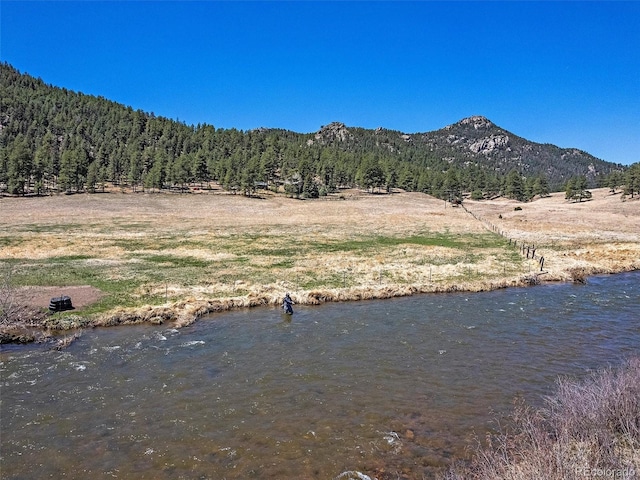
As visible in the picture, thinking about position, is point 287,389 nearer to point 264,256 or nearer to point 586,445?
point 586,445

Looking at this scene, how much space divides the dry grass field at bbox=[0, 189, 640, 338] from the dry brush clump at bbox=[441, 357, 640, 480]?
790 inches

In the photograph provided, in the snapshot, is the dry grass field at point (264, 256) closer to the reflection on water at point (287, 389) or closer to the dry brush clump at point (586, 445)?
the reflection on water at point (287, 389)

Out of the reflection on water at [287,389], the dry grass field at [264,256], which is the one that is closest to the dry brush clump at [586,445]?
the reflection on water at [287,389]

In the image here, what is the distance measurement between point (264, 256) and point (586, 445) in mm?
40897

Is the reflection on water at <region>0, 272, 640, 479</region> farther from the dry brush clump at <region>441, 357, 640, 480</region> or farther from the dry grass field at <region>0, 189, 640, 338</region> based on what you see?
the dry grass field at <region>0, 189, 640, 338</region>

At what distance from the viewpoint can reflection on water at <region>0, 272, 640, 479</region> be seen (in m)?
12.6

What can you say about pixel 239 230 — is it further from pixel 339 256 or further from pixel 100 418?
pixel 100 418

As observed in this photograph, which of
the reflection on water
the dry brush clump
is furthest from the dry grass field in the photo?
the dry brush clump

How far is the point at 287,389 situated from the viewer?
1711 cm

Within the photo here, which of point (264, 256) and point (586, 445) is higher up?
point (586, 445)

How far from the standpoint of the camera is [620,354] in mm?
20516

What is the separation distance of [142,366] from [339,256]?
3042cm

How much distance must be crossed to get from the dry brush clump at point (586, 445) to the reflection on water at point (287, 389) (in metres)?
3.09

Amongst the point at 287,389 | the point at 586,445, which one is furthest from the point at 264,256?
the point at 586,445
